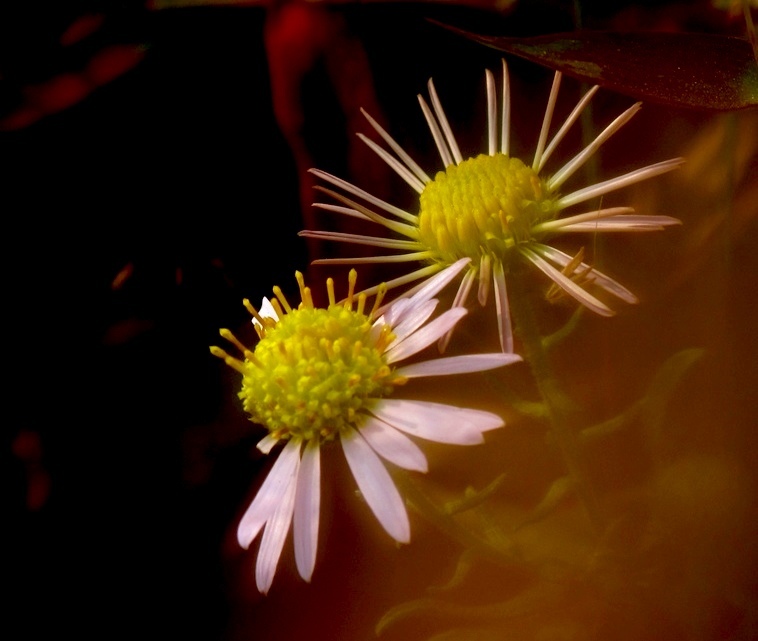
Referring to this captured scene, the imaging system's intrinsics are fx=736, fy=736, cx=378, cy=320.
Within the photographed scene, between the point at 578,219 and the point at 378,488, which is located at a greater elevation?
the point at 578,219

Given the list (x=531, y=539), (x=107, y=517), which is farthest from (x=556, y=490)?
(x=107, y=517)

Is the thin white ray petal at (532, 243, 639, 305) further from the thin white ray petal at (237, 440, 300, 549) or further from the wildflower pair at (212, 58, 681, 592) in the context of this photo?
the thin white ray petal at (237, 440, 300, 549)

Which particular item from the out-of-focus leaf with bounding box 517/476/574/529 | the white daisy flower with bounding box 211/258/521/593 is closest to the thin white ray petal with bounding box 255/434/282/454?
the white daisy flower with bounding box 211/258/521/593

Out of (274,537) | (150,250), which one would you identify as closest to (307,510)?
(274,537)

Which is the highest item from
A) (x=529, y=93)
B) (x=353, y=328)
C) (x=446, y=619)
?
(x=529, y=93)

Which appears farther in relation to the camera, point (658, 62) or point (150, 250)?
point (150, 250)

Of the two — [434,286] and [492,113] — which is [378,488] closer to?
[434,286]

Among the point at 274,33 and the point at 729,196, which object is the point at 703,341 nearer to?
the point at 729,196
